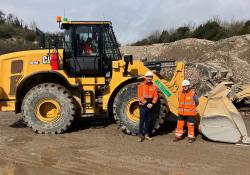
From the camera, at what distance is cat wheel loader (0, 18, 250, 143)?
7.90 metres

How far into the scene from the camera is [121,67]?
816cm

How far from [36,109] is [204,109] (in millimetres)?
3499

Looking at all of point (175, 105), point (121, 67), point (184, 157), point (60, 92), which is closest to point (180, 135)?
point (175, 105)

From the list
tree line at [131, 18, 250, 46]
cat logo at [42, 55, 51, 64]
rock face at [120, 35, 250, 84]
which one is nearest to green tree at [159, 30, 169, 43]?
tree line at [131, 18, 250, 46]

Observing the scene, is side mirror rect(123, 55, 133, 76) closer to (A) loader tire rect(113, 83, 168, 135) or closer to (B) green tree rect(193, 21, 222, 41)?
(A) loader tire rect(113, 83, 168, 135)

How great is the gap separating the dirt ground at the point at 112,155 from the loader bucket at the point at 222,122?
172mm

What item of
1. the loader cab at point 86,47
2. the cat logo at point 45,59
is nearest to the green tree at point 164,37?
the loader cab at point 86,47

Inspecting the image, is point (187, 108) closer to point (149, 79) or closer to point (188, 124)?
point (188, 124)

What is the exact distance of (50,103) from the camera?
818cm

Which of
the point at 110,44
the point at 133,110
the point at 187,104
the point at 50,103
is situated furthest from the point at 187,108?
the point at 50,103

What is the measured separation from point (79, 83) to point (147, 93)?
1.67 meters

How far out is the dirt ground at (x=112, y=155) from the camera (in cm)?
573

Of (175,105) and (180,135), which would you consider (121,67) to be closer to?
(175,105)

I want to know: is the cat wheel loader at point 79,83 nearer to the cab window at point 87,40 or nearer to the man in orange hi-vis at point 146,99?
the cab window at point 87,40
